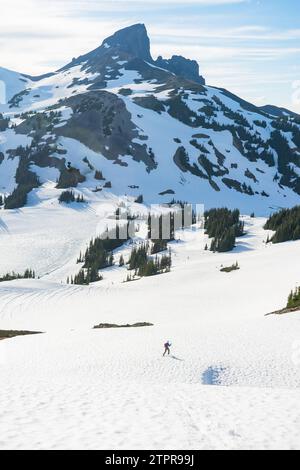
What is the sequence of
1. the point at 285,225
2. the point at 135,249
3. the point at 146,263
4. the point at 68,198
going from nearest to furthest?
the point at 146,263
the point at 285,225
the point at 135,249
the point at 68,198

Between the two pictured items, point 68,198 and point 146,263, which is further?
point 68,198

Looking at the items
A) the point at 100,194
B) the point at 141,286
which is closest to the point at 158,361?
the point at 141,286

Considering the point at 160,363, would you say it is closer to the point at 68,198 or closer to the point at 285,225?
the point at 285,225

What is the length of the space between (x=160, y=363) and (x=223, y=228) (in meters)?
81.3

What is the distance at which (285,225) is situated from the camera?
94688mm

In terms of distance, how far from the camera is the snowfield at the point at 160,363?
13500 millimetres

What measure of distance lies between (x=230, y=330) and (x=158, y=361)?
30.8ft

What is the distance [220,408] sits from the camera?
649 inches

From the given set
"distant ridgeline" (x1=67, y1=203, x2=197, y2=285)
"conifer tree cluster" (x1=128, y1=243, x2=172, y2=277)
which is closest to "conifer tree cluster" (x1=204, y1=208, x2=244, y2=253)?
"distant ridgeline" (x1=67, y1=203, x2=197, y2=285)

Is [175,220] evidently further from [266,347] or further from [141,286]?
[266,347]

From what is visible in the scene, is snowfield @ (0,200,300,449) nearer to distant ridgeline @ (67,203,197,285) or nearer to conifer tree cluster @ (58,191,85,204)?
distant ridgeline @ (67,203,197,285)

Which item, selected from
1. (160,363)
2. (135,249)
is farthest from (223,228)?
(160,363)

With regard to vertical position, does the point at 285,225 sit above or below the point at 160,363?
above
